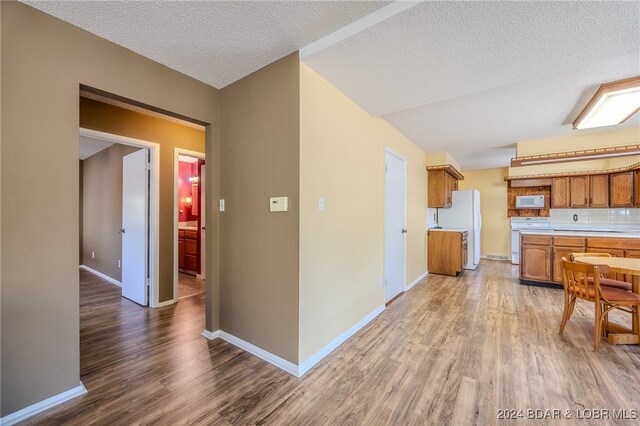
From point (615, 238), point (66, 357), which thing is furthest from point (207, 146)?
point (615, 238)

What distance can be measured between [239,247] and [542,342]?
2941mm

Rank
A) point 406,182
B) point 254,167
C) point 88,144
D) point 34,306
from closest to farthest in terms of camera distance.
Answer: point 34,306 < point 254,167 < point 406,182 < point 88,144

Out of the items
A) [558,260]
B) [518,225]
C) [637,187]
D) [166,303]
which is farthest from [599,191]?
[166,303]

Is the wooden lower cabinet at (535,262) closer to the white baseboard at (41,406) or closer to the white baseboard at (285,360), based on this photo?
the white baseboard at (285,360)

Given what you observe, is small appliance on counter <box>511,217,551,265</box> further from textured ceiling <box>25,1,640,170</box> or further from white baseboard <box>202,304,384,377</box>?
white baseboard <box>202,304,384,377</box>

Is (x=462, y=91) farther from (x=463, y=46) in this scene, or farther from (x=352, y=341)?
(x=352, y=341)

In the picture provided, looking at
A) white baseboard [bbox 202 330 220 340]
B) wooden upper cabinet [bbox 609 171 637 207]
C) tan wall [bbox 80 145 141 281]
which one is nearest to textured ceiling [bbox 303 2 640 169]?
wooden upper cabinet [bbox 609 171 637 207]

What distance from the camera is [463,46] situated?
1771 millimetres

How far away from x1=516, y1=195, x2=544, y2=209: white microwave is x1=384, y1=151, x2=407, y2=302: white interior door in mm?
3395

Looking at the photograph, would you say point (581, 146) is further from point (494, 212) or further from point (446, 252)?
point (494, 212)

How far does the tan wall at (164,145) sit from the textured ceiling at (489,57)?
2457mm

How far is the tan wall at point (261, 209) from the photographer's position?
2027 mm

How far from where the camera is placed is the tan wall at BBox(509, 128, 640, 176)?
13.0 feet

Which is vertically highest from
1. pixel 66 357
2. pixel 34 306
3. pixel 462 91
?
pixel 462 91
